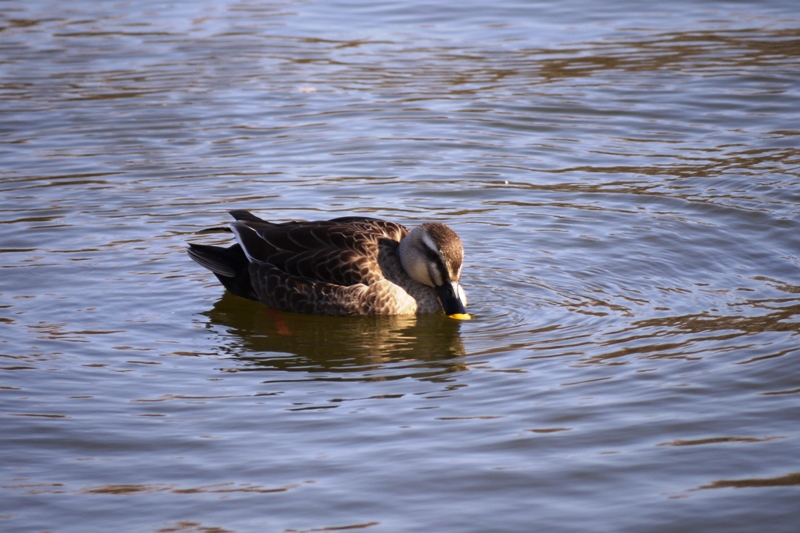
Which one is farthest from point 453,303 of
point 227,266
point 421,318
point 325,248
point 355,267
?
point 227,266

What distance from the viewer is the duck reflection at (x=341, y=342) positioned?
739cm

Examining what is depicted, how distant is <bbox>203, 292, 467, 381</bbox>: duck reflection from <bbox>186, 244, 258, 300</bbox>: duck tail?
135 mm

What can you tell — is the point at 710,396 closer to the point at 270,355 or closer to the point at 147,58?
the point at 270,355

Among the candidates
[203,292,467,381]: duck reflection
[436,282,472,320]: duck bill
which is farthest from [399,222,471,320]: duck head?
[203,292,467,381]: duck reflection

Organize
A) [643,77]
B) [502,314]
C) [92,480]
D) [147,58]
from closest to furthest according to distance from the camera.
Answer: [92,480] → [502,314] → [643,77] → [147,58]

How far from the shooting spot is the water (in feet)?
18.5

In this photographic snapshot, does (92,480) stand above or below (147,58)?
below

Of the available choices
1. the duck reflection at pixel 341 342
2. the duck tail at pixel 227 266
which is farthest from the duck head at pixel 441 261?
the duck tail at pixel 227 266

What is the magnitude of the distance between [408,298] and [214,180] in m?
3.99

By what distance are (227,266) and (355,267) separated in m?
1.18

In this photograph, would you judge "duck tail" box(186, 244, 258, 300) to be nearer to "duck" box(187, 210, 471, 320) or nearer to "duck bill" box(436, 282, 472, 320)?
Answer: "duck" box(187, 210, 471, 320)

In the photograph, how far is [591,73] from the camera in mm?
15195

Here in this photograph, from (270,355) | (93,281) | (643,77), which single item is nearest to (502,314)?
(270,355)

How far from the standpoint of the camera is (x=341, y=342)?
801 centimetres
